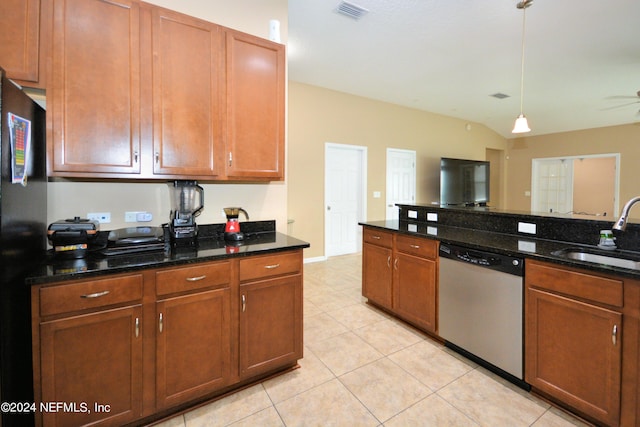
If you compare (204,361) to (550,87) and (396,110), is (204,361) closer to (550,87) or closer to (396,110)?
(396,110)

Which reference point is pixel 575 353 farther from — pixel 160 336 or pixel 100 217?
pixel 100 217

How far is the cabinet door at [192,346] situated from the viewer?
163 centimetres

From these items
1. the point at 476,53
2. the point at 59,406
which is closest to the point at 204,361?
the point at 59,406

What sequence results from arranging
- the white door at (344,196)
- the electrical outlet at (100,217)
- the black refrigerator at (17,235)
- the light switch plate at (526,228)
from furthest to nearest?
the white door at (344,196), the light switch plate at (526,228), the electrical outlet at (100,217), the black refrigerator at (17,235)

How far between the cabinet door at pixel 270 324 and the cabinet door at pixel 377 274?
1148 millimetres

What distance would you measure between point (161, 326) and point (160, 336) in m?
0.06

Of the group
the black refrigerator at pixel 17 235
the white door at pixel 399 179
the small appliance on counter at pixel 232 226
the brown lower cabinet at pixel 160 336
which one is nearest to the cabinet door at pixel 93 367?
the brown lower cabinet at pixel 160 336

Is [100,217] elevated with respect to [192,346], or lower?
elevated

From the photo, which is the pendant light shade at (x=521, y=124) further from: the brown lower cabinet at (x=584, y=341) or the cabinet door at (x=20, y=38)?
the cabinet door at (x=20, y=38)

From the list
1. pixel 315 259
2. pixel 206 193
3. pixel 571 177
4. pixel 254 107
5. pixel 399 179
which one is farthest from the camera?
pixel 571 177

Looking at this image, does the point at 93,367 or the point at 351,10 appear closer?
the point at 93,367

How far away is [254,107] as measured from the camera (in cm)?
219

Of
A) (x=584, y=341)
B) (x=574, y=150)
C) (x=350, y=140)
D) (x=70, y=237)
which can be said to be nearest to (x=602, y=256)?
(x=584, y=341)

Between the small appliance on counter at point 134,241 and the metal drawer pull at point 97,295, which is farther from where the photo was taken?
the small appliance on counter at point 134,241
